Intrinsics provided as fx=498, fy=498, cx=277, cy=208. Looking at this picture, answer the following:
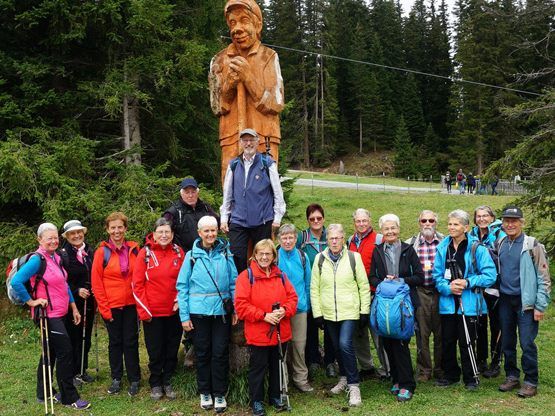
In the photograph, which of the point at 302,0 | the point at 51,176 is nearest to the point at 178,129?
the point at 51,176

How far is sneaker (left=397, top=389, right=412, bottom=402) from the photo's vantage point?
5727mm

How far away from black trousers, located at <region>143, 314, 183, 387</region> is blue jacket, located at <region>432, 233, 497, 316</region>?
10.5ft

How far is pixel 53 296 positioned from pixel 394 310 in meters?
3.88

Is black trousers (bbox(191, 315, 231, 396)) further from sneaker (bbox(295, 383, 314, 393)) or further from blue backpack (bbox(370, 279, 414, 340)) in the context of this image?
blue backpack (bbox(370, 279, 414, 340))

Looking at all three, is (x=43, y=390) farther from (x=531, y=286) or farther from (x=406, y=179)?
(x=406, y=179)

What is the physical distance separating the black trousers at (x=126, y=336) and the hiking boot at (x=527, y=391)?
15.1 ft

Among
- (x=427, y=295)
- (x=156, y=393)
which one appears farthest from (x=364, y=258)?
(x=156, y=393)

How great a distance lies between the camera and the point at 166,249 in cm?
596

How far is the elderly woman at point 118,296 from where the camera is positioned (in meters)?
6.03

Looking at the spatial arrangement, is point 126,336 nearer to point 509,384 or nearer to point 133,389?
point 133,389

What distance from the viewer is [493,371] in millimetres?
6531

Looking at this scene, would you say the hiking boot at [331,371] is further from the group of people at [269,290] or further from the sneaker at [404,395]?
the sneaker at [404,395]

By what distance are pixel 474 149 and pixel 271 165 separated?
3706 centimetres

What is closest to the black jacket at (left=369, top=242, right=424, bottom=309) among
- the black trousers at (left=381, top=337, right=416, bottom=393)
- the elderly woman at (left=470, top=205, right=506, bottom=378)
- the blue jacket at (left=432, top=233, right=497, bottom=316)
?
the blue jacket at (left=432, top=233, right=497, bottom=316)
